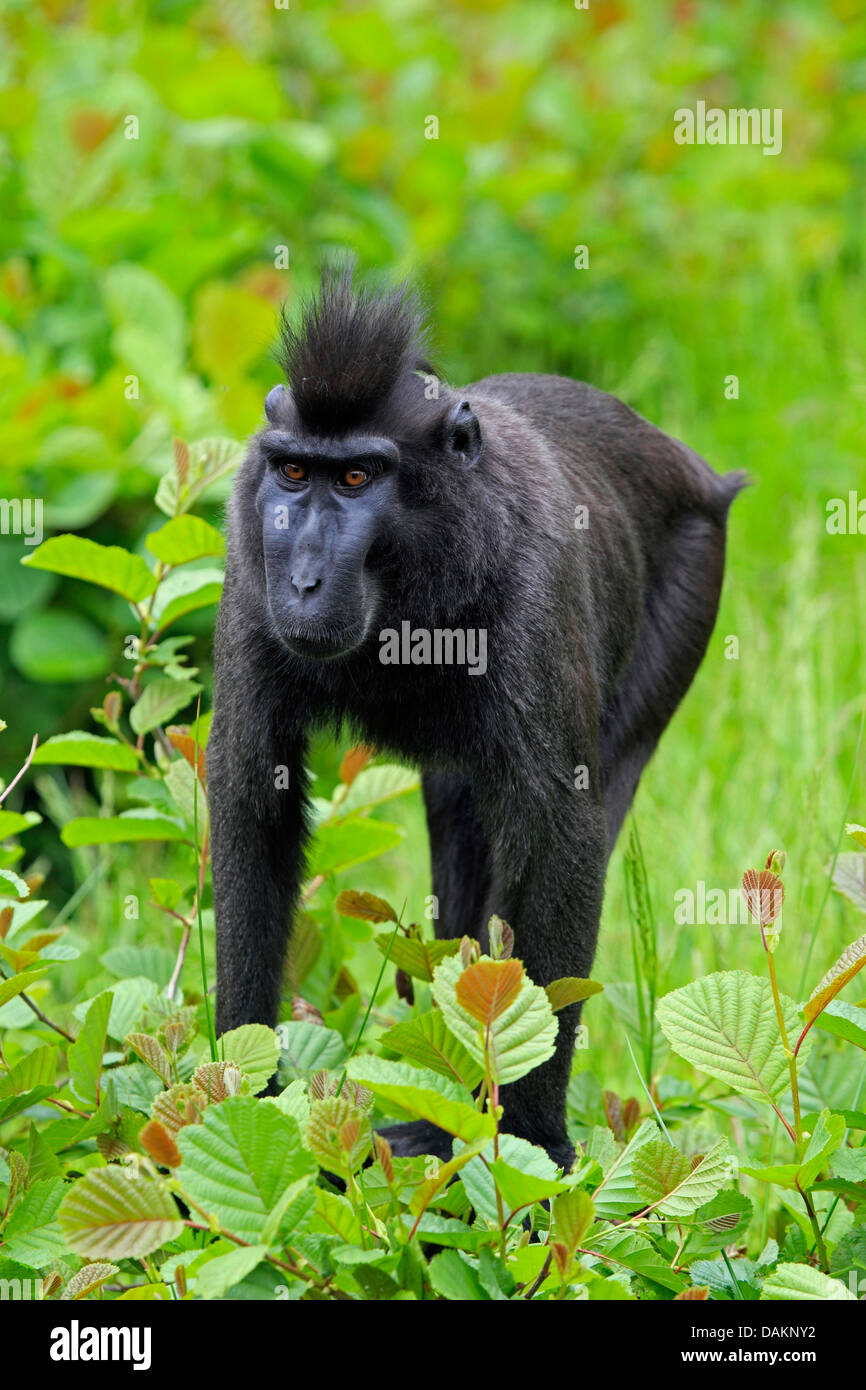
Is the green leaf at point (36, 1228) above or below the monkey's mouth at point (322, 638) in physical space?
below

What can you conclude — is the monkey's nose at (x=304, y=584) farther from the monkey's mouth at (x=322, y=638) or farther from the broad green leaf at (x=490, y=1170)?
the broad green leaf at (x=490, y=1170)

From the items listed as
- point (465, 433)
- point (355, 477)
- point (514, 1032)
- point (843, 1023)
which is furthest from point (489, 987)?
point (465, 433)

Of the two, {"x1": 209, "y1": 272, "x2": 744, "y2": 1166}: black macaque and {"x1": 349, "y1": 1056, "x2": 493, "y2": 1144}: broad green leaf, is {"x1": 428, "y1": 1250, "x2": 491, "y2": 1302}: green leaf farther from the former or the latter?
{"x1": 209, "y1": 272, "x2": 744, "y2": 1166}: black macaque

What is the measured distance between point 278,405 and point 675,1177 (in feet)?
5.59

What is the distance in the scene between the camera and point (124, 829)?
3439 mm

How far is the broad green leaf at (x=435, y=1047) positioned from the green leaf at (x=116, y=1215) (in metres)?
0.43

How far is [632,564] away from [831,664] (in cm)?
199

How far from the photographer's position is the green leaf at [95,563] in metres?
3.17

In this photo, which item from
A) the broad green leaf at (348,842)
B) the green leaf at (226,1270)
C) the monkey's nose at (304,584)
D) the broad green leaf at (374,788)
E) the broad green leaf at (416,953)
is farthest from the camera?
the broad green leaf at (374,788)

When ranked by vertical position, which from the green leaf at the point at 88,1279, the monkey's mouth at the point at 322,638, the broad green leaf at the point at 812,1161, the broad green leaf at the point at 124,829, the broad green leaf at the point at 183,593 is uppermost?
the broad green leaf at the point at 183,593

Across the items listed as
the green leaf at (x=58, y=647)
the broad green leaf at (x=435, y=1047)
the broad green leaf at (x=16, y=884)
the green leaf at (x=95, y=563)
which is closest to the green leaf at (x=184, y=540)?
the green leaf at (x=95, y=563)

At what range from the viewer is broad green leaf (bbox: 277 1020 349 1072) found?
118 inches
